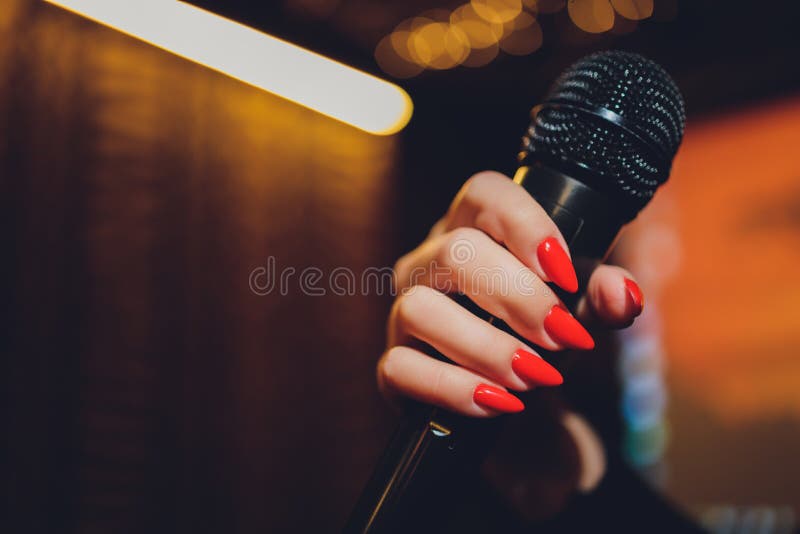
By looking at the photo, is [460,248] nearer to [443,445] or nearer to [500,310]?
[500,310]

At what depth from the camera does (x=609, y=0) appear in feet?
7.30

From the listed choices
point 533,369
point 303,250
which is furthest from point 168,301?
point 533,369

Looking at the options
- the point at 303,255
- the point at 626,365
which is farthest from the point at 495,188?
the point at 626,365

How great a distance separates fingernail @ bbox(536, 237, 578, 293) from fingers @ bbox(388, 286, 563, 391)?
7 centimetres

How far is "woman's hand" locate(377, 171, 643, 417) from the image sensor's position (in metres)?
0.48

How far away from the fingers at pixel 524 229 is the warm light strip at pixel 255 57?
1481 millimetres

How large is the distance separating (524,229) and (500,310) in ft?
0.24

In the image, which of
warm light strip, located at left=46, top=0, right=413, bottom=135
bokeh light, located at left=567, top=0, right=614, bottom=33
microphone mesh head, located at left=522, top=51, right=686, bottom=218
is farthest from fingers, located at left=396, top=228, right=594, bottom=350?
bokeh light, located at left=567, top=0, right=614, bottom=33

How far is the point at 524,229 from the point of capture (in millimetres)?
490

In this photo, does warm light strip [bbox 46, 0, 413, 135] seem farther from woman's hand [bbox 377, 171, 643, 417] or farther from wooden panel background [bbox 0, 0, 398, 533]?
woman's hand [bbox 377, 171, 643, 417]

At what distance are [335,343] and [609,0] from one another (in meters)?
1.91

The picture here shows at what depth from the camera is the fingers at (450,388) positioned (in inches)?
19.2

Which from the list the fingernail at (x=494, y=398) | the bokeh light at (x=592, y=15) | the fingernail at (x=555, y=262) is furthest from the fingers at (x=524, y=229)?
the bokeh light at (x=592, y=15)

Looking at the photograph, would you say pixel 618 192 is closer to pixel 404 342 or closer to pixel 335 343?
pixel 404 342
